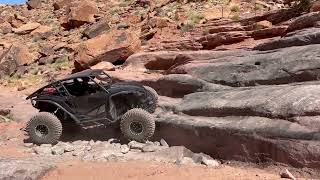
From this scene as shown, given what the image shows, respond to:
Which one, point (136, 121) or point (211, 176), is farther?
point (136, 121)

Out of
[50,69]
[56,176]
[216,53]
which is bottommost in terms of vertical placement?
[50,69]

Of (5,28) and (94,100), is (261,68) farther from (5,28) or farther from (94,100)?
(5,28)

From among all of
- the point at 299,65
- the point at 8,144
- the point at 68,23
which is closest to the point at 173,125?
the point at 299,65

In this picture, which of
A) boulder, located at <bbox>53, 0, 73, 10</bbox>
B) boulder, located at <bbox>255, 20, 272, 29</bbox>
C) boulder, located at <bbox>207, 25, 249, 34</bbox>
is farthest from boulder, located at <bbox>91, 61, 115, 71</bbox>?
boulder, located at <bbox>53, 0, 73, 10</bbox>

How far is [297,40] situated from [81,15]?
22131mm

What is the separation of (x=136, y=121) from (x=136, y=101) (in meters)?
0.91

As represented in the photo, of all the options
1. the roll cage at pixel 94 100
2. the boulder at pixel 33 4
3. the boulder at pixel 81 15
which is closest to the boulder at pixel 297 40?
the roll cage at pixel 94 100

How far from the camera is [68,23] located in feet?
102

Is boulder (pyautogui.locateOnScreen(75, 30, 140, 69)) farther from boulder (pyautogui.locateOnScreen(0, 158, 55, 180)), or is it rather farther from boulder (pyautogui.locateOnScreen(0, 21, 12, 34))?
boulder (pyautogui.locateOnScreen(0, 21, 12, 34))

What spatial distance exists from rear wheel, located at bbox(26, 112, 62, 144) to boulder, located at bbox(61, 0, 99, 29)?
21.1m

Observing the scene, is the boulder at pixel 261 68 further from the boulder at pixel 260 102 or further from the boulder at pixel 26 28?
the boulder at pixel 26 28

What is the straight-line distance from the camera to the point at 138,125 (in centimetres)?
964

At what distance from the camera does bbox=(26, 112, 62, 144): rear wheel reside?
1032 centimetres

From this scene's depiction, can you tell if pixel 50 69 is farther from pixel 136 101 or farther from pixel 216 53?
pixel 136 101
